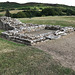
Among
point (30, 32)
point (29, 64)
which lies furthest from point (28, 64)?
point (30, 32)

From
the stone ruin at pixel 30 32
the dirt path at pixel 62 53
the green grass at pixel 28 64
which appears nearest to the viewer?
the green grass at pixel 28 64

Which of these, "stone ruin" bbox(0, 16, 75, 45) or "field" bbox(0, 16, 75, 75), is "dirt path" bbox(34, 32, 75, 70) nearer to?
"field" bbox(0, 16, 75, 75)

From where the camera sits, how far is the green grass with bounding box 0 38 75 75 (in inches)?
285

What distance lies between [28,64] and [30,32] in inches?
428

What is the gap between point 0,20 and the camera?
22219mm

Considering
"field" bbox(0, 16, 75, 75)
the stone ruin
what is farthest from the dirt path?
the stone ruin

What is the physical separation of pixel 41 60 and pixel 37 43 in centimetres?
423

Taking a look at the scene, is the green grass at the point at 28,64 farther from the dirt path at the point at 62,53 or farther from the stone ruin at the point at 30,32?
the stone ruin at the point at 30,32

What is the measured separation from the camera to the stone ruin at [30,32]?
1359 cm

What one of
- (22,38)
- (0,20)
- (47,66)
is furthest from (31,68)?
(0,20)

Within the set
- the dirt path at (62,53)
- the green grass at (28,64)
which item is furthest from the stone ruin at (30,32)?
the green grass at (28,64)

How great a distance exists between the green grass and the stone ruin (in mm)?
2868

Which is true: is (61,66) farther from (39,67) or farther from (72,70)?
(39,67)

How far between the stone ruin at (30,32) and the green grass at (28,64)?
2.87 meters
